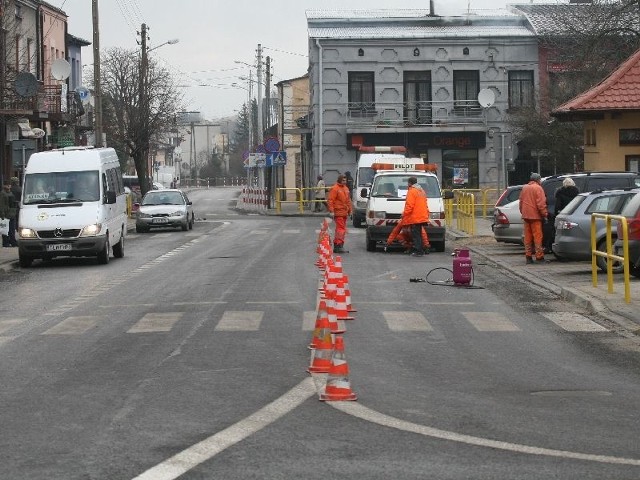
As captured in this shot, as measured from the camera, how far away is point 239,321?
16047 mm

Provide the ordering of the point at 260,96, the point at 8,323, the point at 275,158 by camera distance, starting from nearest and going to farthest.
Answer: the point at 8,323 < the point at 275,158 < the point at 260,96

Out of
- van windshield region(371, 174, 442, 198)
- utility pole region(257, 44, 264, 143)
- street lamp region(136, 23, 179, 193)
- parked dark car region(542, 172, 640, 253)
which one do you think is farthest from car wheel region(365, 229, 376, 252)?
utility pole region(257, 44, 264, 143)

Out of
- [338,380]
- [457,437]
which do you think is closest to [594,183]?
[338,380]

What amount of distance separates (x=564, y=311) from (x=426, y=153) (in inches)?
1704

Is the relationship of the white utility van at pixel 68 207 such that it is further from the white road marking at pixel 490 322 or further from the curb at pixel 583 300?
the white road marking at pixel 490 322

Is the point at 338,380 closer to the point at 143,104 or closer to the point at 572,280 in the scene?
the point at 572,280

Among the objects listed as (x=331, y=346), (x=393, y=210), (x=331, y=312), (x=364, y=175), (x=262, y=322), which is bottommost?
(x=262, y=322)

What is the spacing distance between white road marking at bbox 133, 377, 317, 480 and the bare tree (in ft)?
188

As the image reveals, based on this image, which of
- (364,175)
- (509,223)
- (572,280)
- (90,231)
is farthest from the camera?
(364,175)

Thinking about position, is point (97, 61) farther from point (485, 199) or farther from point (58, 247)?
point (58, 247)

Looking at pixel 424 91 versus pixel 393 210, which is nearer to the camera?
pixel 393 210

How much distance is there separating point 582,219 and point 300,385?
1348 centimetres

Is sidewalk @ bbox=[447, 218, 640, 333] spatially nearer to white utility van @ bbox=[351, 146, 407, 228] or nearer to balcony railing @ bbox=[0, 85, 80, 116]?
white utility van @ bbox=[351, 146, 407, 228]

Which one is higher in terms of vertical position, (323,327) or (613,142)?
(613,142)
